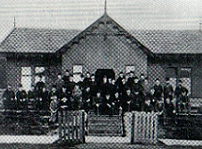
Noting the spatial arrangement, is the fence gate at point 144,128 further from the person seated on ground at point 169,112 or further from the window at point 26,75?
the window at point 26,75

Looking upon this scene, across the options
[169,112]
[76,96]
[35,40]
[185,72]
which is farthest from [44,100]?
[185,72]

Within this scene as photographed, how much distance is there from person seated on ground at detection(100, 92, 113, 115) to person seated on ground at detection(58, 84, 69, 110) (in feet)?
3.46

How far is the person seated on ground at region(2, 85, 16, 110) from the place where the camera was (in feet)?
33.3

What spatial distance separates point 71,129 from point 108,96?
2.70 metres

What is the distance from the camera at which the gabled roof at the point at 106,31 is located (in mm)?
12352

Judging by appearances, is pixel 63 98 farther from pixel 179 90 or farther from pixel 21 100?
pixel 179 90

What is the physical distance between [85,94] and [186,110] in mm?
4135

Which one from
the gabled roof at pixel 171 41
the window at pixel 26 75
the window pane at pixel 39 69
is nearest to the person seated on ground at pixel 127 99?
the gabled roof at pixel 171 41

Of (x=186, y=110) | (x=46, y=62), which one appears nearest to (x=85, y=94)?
(x=186, y=110)

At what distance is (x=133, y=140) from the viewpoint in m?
6.45

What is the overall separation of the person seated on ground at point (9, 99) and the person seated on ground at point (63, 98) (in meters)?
2.20

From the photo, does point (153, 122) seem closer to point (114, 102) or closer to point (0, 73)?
point (114, 102)

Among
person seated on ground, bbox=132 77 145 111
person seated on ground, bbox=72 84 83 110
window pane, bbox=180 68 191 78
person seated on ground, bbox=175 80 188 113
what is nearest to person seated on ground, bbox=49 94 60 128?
person seated on ground, bbox=72 84 83 110

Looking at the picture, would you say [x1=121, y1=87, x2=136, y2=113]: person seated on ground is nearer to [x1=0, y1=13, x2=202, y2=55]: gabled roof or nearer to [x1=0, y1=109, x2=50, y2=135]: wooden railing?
[x1=0, y1=109, x2=50, y2=135]: wooden railing
